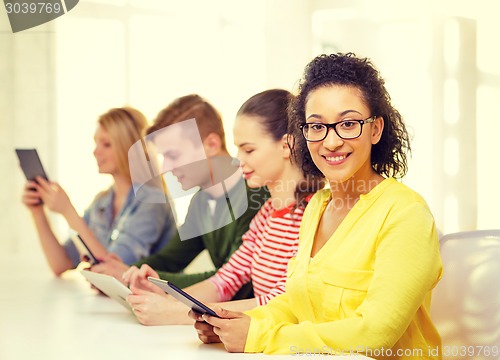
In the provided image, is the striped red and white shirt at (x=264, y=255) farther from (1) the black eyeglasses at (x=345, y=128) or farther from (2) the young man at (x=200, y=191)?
(1) the black eyeglasses at (x=345, y=128)

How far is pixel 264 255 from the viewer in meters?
1.58

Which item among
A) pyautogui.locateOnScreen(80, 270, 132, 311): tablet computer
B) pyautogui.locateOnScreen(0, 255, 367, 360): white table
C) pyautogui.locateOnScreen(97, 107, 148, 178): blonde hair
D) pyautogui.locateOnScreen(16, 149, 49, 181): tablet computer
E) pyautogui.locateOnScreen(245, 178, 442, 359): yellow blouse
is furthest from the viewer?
pyautogui.locateOnScreen(97, 107, 148, 178): blonde hair

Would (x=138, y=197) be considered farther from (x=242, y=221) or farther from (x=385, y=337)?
(x=385, y=337)

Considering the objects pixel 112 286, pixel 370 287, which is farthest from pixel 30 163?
pixel 370 287

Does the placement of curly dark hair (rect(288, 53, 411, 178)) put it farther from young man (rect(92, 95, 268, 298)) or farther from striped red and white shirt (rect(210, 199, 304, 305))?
young man (rect(92, 95, 268, 298))

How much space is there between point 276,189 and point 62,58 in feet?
6.75

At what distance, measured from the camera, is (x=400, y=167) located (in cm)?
124

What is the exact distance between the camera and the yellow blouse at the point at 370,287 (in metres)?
1.03

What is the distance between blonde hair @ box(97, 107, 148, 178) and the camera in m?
2.57

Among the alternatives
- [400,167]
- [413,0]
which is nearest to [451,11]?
[413,0]

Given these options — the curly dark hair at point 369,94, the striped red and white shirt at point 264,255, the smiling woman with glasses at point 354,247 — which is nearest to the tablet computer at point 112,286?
the striped red and white shirt at point 264,255

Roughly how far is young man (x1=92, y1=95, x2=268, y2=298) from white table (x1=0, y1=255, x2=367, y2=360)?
22cm

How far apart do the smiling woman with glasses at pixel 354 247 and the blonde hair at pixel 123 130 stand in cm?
137

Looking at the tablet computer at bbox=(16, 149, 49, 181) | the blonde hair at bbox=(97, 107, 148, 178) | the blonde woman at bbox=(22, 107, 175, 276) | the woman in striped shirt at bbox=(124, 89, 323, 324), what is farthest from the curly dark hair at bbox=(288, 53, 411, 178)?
A: the blonde hair at bbox=(97, 107, 148, 178)
